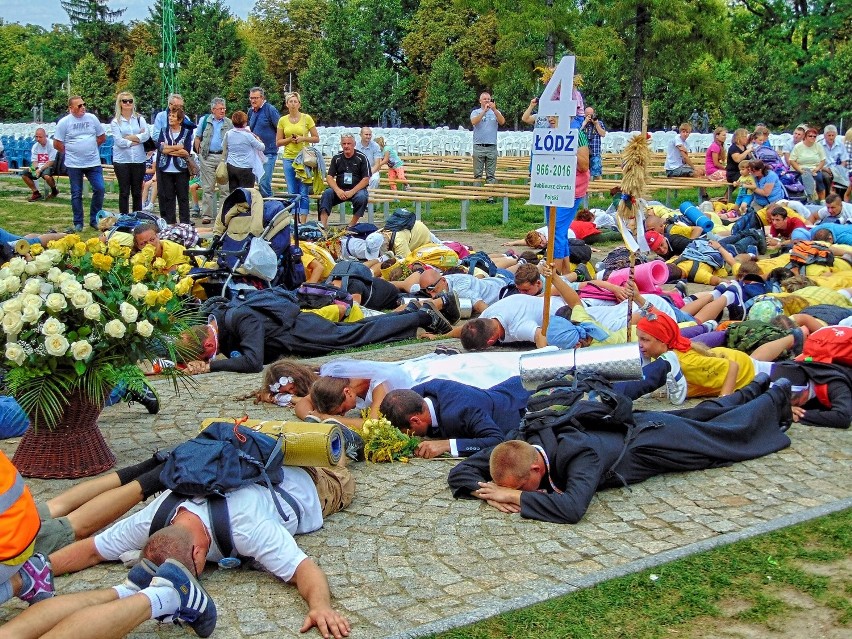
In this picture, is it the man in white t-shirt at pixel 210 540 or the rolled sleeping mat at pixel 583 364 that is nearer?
the man in white t-shirt at pixel 210 540

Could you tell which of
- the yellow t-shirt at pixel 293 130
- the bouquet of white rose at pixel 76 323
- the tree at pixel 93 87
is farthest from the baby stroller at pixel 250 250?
the tree at pixel 93 87

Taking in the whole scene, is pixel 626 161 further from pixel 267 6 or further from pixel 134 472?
pixel 267 6

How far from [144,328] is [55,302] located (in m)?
0.49

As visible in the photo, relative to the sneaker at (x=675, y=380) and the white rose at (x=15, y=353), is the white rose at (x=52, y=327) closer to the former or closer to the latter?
the white rose at (x=15, y=353)

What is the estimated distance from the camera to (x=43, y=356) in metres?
5.70

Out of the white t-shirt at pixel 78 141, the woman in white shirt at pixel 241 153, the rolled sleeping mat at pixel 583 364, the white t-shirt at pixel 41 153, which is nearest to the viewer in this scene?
the rolled sleeping mat at pixel 583 364

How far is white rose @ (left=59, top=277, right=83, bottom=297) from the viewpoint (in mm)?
5676

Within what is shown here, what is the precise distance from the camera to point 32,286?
18.7ft

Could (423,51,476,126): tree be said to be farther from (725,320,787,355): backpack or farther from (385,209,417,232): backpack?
(725,320,787,355): backpack

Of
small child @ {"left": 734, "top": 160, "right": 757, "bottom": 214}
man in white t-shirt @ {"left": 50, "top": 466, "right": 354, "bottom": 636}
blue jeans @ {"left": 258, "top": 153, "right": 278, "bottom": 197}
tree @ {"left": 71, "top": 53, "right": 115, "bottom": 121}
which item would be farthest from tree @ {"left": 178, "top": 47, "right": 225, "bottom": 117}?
man in white t-shirt @ {"left": 50, "top": 466, "right": 354, "bottom": 636}

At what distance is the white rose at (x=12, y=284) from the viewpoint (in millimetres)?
5724

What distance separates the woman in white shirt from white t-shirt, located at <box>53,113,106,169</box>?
2425 millimetres

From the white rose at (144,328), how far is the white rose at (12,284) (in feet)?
2.29

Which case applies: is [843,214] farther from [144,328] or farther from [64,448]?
[64,448]
